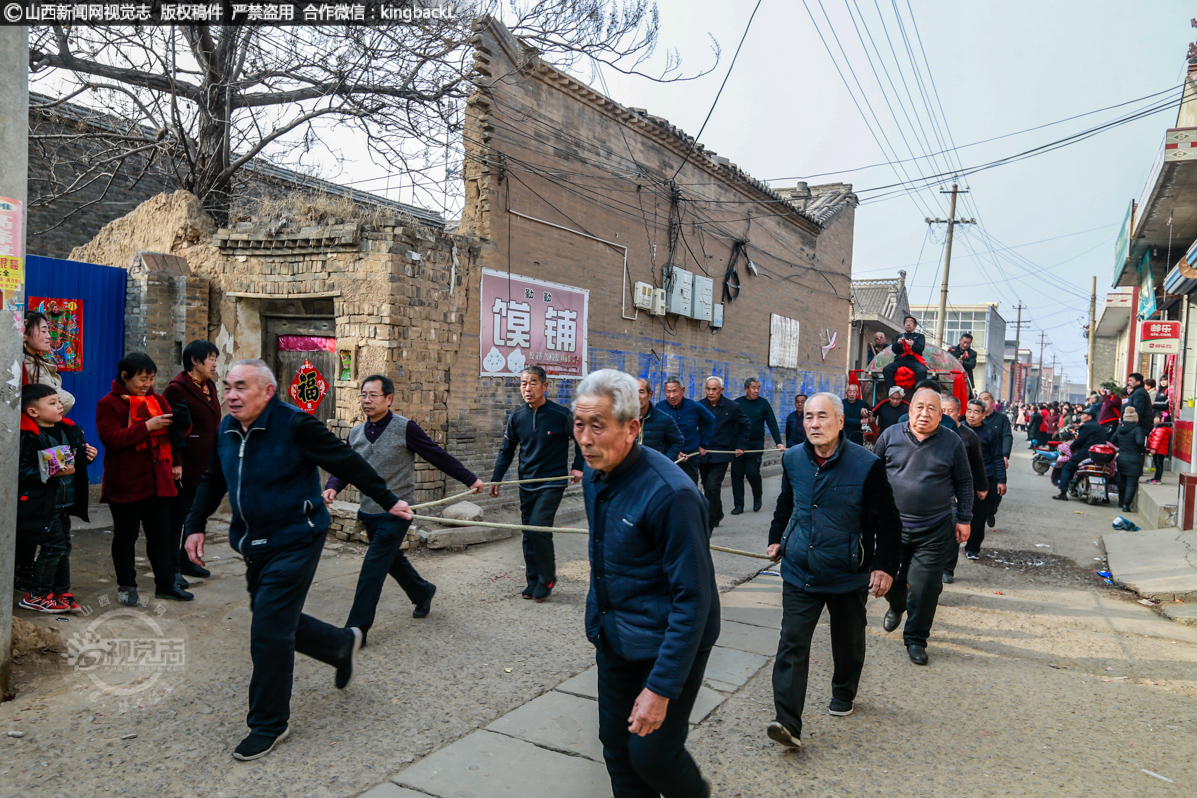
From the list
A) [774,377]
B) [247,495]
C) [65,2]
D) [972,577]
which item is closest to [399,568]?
[247,495]

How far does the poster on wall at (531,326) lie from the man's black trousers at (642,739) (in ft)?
24.1

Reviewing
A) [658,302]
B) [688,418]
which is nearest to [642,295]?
[658,302]

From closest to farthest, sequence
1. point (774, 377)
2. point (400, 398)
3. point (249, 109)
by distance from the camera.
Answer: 1. point (400, 398)
2. point (249, 109)
3. point (774, 377)

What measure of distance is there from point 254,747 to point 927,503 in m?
4.33

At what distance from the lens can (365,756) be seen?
3.57 m

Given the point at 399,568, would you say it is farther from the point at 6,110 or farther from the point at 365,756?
the point at 6,110

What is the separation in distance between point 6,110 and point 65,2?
6795 mm

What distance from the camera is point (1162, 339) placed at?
1419 centimetres

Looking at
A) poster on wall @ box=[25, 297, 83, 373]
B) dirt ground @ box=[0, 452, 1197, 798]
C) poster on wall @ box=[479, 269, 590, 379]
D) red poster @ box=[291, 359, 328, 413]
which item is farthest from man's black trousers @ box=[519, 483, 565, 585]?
poster on wall @ box=[25, 297, 83, 373]

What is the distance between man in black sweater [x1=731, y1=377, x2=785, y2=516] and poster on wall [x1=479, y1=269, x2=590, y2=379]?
258 centimetres

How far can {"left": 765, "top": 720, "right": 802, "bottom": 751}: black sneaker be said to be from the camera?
3.67 m

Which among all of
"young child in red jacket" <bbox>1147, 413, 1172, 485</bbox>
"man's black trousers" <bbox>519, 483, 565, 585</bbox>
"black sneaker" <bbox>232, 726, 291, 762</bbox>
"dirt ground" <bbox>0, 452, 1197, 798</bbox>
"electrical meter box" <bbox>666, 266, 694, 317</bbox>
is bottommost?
"dirt ground" <bbox>0, 452, 1197, 798</bbox>

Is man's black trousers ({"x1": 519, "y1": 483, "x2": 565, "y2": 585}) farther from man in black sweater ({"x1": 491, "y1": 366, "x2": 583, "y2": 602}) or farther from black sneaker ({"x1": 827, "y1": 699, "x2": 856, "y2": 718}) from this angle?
black sneaker ({"x1": 827, "y1": 699, "x2": 856, "y2": 718})

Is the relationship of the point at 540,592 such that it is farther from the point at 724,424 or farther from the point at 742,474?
the point at 742,474
